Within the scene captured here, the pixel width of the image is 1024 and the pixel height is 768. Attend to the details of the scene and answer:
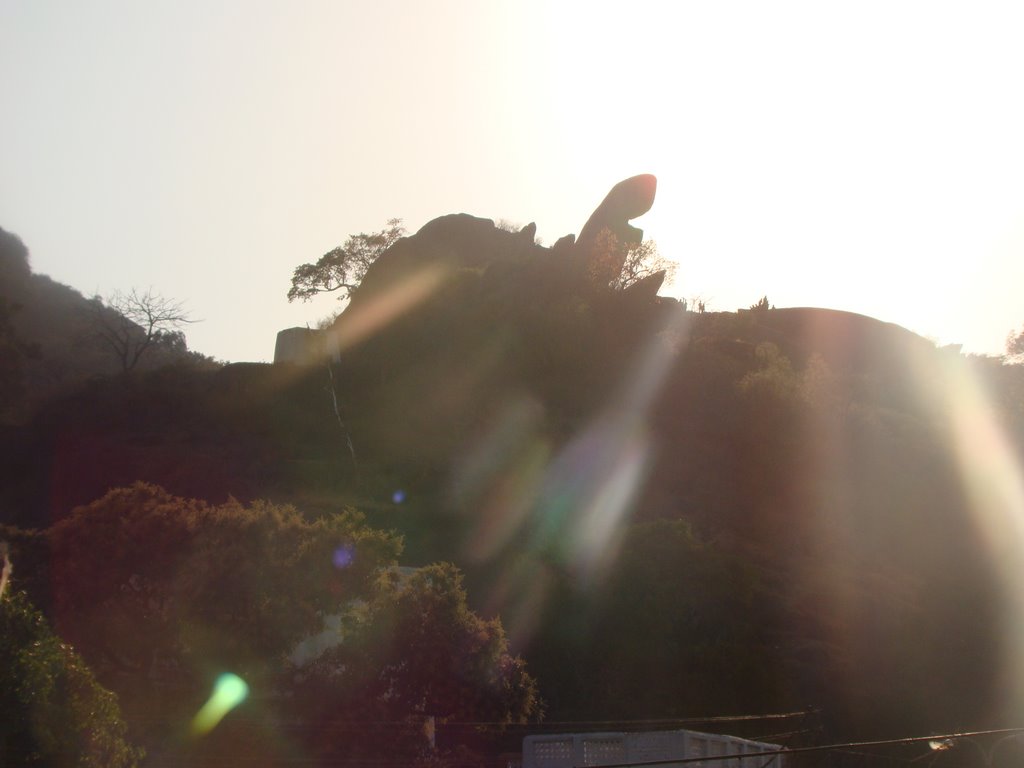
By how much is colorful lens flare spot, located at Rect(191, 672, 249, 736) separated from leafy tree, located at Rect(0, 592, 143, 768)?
622 cm

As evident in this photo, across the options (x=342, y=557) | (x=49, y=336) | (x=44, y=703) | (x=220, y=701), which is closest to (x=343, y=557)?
(x=342, y=557)

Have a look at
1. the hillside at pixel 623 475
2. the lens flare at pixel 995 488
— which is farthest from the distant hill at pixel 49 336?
the lens flare at pixel 995 488

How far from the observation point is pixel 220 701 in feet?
49.6

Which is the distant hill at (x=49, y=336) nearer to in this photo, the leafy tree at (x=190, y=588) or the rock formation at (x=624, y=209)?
the rock formation at (x=624, y=209)

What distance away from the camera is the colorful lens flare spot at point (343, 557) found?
54.7 feet

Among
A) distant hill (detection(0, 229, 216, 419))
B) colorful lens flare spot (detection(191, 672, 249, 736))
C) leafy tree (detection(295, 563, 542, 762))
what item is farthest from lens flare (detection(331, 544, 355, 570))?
distant hill (detection(0, 229, 216, 419))

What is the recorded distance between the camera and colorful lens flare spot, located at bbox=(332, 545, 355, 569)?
54.7ft

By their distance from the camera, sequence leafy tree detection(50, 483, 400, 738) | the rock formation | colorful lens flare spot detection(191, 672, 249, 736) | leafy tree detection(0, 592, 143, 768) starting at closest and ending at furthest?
leafy tree detection(0, 592, 143, 768)
colorful lens flare spot detection(191, 672, 249, 736)
leafy tree detection(50, 483, 400, 738)
the rock formation

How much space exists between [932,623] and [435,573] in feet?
55.8

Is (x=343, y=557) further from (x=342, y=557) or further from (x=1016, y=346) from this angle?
(x=1016, y=346)

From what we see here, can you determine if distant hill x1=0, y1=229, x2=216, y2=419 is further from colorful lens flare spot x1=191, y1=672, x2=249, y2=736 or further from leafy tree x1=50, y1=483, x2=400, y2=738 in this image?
colorful lens flare spot x1=191, y1=672, x2=249, y2=736

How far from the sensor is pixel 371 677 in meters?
16.2

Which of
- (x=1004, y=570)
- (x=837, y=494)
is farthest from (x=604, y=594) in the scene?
(x=837, y=494)

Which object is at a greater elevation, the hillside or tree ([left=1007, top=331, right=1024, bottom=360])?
tree ([left=1007, top=331, right=1024, bottom=360])
